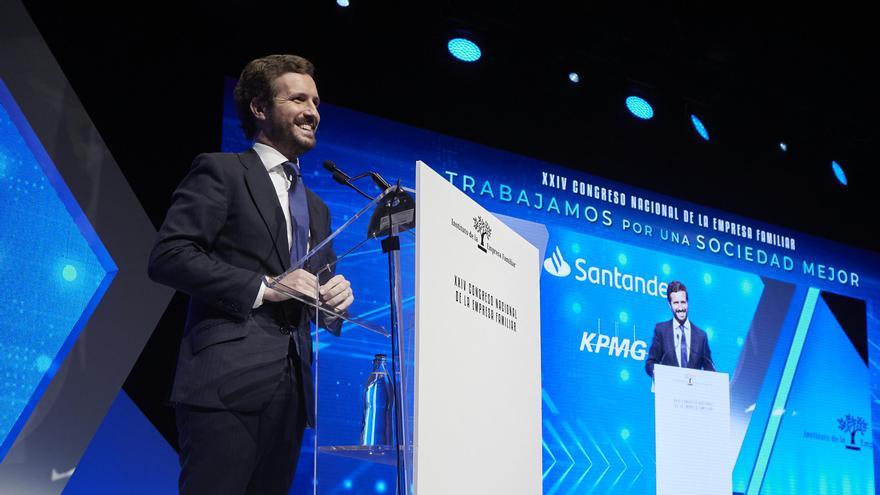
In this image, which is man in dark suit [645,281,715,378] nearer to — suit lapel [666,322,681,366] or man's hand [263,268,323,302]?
suit lapel [666,322,681,366]

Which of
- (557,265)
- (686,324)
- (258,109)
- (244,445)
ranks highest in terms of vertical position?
(557,265)

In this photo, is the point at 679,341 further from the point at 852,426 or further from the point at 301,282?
the point at 301,282

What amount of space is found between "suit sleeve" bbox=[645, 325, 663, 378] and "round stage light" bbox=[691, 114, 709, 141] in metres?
1.31

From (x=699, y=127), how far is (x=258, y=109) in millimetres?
3744

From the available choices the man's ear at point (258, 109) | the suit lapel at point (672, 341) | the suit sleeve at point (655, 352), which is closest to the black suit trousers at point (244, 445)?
the man's ear at point (258, 109)

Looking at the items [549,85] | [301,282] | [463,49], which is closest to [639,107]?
[549,85]

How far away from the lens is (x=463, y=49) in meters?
4.69

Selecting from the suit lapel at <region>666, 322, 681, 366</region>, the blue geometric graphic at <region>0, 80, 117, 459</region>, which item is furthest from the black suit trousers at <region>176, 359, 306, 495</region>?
the suit lapel at <region>666, 322, 681, 366</region>

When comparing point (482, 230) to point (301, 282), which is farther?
point (482, 230)

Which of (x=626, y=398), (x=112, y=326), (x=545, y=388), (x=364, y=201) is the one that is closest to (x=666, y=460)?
(x=626, y=398)

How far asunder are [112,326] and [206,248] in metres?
1.57

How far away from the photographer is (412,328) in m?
1.71

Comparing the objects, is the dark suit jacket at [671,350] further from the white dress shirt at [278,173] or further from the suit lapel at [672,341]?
the white dress shirt at [278,173]

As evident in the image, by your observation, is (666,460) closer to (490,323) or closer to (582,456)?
(582,456)
